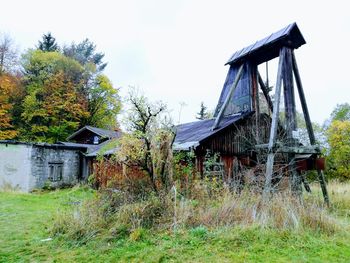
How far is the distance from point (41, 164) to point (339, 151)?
66.6 ft

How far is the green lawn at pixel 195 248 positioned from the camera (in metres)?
4.34

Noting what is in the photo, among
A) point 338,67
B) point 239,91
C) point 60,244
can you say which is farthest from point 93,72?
point 60,244

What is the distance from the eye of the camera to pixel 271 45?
10781mm

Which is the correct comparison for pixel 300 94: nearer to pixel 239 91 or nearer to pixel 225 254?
pixel 239 91

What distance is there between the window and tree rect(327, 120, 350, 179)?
19119 millimetres

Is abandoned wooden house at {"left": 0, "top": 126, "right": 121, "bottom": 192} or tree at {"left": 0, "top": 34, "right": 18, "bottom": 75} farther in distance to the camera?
tree at {"left": 0, "top": 34, "right": 18, "bottom": 75}

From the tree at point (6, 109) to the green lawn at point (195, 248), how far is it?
2141 centimetres

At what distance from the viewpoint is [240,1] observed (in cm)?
1204

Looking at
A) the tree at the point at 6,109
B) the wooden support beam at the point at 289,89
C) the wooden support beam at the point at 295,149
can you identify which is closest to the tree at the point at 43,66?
the tree at the point at 6,109

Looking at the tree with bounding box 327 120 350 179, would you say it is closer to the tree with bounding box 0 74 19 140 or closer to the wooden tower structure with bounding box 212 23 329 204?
the wooden tower structure with bounding box 212 23 329 204

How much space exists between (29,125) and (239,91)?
2155 cm

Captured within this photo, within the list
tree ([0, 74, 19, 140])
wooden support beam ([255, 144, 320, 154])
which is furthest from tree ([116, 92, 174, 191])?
tree ([0, 74, 19, 140])

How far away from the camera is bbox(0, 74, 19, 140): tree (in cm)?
2367

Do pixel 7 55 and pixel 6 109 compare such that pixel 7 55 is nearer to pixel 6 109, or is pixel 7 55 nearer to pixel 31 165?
pixel 6 109
